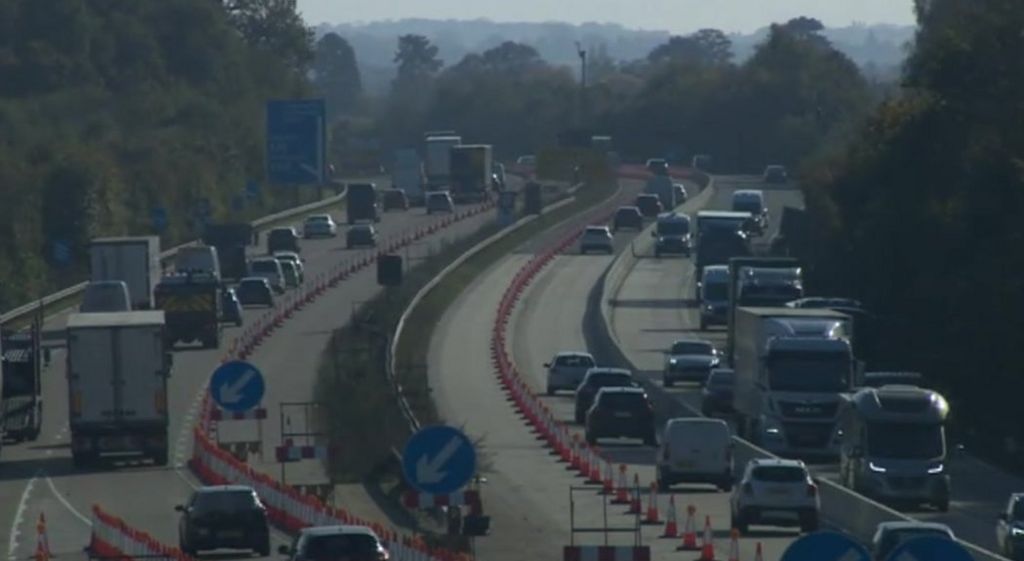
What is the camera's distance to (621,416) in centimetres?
5044

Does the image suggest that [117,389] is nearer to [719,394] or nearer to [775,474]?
[775,474]

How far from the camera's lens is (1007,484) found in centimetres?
4778

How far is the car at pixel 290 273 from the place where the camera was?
289 ft

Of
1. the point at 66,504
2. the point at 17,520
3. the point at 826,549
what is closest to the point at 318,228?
the point at 66,504

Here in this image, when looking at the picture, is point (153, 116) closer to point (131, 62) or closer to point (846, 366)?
point (131, 62)

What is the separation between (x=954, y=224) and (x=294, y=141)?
3109 cm

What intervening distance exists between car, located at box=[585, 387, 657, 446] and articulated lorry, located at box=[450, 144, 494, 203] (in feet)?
257

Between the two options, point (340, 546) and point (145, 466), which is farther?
point (145, 466)

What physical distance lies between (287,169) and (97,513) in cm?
5522

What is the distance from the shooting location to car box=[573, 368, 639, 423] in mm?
54750

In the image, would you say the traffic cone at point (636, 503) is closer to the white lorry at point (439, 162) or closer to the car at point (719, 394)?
the car at point (719, 394)

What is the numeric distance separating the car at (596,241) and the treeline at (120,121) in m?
14.6

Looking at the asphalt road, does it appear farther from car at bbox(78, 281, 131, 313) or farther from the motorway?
car at bbox(78, 281, 131, 313)

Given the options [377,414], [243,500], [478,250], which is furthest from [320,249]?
[243,500]
